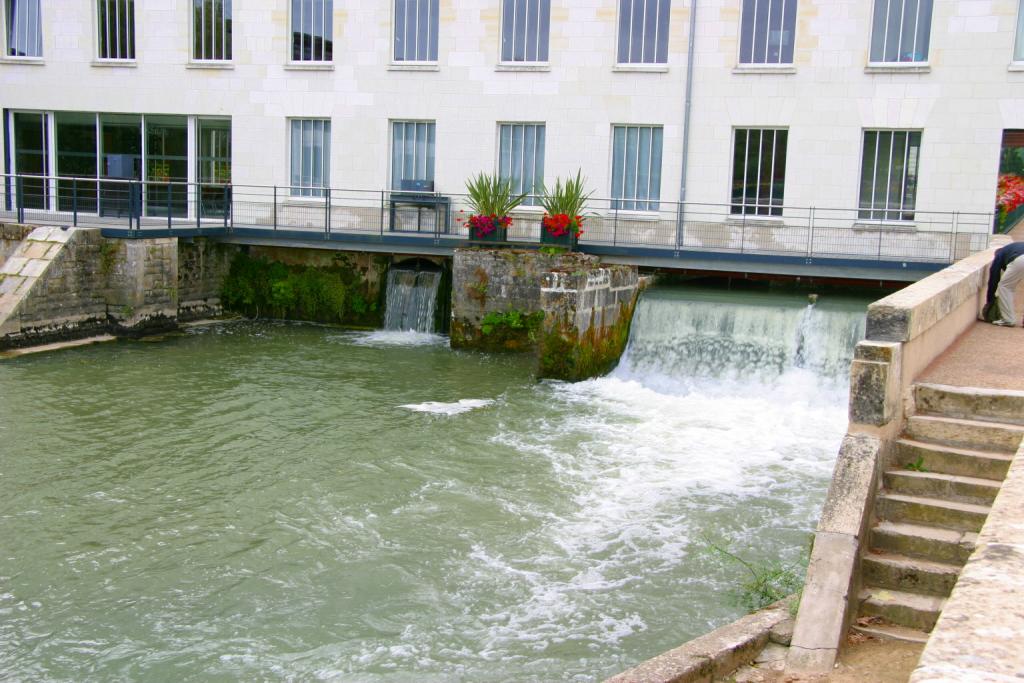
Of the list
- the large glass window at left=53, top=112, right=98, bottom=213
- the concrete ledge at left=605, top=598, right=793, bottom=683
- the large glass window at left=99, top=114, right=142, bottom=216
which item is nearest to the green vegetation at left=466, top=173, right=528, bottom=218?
the large glass window at left=99, top=114, right=142, bottom=216

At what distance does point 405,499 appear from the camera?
9.72 metres

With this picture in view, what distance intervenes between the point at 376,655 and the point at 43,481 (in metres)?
4.84

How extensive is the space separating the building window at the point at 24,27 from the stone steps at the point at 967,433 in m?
20.9

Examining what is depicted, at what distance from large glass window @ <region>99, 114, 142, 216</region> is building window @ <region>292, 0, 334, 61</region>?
12.8 feet

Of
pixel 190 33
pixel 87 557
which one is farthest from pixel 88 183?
pixel 87 557

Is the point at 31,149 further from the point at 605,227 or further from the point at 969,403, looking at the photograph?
the point at 969,403

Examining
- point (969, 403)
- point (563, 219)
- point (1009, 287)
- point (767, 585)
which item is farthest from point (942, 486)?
point (563, 219)

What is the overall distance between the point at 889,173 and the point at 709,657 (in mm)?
13962

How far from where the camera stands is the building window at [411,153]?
20359 mm

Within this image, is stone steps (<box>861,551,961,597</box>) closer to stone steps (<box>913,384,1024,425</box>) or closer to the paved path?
stone steps (<box>913,384,1024,425</box>)

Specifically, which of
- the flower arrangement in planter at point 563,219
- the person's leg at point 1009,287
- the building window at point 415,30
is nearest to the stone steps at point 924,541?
the person's leg at point 1009,287

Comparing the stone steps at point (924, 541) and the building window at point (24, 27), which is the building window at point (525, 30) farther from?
the stone steps at point (924, 541)

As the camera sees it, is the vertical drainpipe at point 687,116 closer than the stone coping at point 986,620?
No

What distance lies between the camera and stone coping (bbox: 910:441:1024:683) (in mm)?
2607
